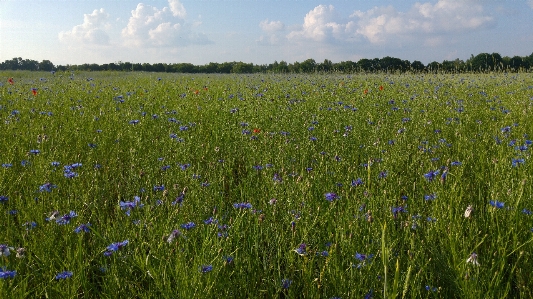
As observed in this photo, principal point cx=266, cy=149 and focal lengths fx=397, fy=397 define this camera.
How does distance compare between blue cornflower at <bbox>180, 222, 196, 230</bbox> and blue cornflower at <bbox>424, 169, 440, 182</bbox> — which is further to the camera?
blue cornflower at <bbox>424, 169, 440, 182</bbox>

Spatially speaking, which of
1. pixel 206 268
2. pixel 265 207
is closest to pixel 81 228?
pixel 206 268

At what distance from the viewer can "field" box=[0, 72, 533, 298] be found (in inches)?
63.7

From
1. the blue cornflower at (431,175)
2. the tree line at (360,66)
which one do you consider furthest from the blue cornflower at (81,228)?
the tree line at (360,66)

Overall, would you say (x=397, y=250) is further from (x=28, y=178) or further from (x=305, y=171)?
(x=28, y=178)

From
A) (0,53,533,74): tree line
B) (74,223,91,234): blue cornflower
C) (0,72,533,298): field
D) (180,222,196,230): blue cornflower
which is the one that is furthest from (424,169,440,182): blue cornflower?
(0,53,533,74): tree line

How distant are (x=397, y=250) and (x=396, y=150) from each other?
4.02 feet

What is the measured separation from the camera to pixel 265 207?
228cm

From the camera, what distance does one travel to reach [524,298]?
1604 millimetres

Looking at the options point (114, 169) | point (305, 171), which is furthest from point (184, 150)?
point (305, 171)

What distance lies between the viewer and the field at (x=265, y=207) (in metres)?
1.62

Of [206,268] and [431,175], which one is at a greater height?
Result: [431,175]

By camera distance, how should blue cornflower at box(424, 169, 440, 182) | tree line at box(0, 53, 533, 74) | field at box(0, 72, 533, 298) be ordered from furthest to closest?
tree line at box(0, 53, 533, 74) < blue cornflower at box(424, 169, 440, 182) < field at box(0, 72, 533, 298)

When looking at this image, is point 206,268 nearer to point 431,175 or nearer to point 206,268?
point 206,268

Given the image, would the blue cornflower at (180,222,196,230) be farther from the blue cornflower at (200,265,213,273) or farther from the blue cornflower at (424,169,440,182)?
the blue cornflower at (424,169,440,182)
